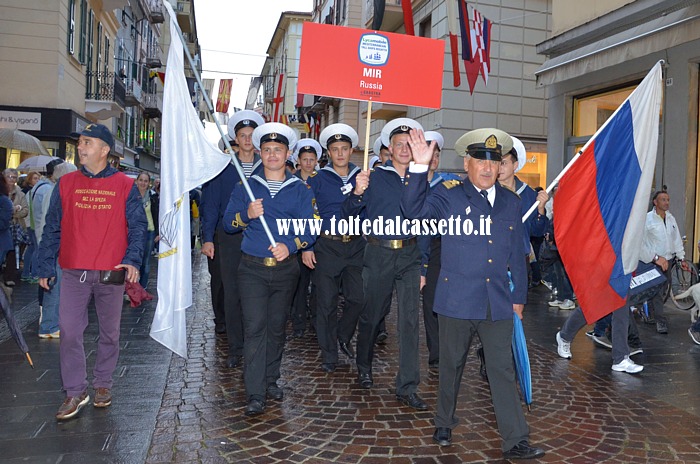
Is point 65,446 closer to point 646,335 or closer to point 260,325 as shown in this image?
point 260,325

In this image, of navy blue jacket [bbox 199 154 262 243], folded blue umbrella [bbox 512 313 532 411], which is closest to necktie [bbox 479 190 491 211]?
folded blue umbrella [bbox 512 313 532 411]

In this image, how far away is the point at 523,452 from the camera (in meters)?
3.92

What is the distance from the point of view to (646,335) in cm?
804

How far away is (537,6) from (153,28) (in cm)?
3197

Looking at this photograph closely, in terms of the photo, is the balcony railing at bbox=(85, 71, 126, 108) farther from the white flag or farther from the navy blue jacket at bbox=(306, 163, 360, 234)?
the white flag

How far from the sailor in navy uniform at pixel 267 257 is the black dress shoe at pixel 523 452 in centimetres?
178

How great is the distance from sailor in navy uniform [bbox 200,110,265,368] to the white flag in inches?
44.6

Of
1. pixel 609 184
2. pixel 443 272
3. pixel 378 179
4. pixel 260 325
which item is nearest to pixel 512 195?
pixel 443 272

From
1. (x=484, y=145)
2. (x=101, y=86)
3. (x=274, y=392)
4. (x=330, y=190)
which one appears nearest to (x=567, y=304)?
(x=330, y=190)

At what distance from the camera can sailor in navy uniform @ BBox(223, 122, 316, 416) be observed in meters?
4.71

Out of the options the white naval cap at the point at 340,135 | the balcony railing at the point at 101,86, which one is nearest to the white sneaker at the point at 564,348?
the white naval cap at the point at 340,135

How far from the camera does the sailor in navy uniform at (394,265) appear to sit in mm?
4879

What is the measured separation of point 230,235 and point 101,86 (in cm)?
1910

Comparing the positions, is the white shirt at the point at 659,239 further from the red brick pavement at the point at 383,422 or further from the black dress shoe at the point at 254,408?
the black dress shoe at the point at 254,408
